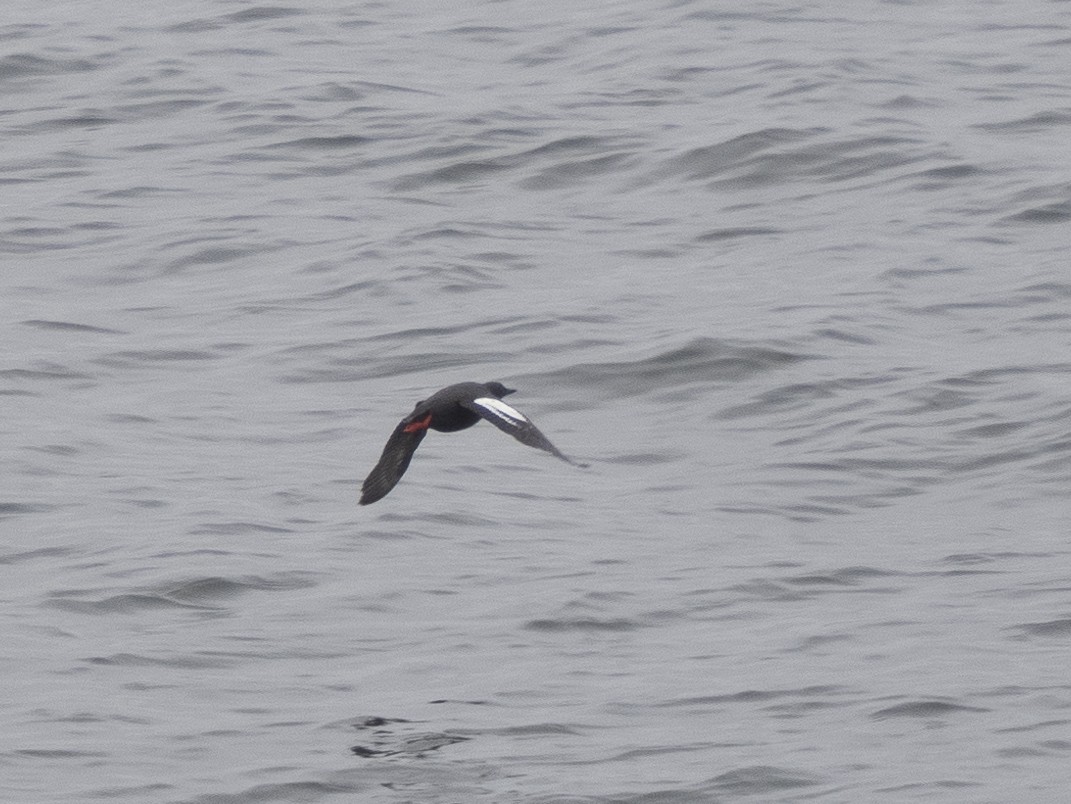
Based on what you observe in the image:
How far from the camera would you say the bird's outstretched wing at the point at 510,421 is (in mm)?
7891

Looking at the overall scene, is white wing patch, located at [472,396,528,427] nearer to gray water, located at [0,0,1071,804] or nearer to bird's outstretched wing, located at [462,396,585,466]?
bird's outstretched wing, located at [462,396,585,466]

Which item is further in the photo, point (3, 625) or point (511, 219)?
point (511, 219)

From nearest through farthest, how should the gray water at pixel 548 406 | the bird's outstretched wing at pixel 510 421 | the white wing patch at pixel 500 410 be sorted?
the bird's outstretched wing at pixel 510 421 < the white wing patch at pixel 500 410 < the gray water at pixel 548 406

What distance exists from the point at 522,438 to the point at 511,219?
7.56 meters

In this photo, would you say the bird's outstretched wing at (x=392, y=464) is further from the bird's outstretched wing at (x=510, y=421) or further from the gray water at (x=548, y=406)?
the gray water at (x=548, y=406)

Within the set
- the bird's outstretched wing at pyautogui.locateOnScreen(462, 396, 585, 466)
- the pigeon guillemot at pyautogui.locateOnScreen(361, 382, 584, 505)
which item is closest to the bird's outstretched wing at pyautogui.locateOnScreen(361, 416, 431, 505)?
the pigeon guillemot at pyautogui.locateOnScreen(361, 382, 584, 505)

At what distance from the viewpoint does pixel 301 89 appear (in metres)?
18.6

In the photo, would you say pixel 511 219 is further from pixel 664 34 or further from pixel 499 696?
pixel 499 696

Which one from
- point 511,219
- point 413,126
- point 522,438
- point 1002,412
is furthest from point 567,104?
point 522,438

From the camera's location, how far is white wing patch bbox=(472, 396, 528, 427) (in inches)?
320

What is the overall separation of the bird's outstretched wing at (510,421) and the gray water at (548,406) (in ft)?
3.72

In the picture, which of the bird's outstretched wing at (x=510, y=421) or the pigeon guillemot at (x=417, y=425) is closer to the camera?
the bird's outstretched wing at (x=510, y=421)

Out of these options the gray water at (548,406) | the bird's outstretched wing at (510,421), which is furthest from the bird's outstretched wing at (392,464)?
the gray water at (548,406)

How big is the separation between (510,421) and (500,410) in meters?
0.21
